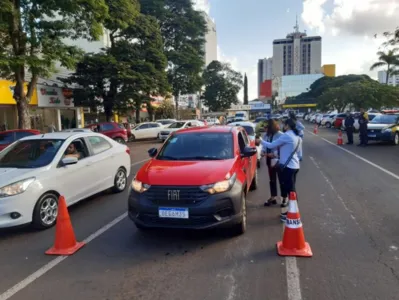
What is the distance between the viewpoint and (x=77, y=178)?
21.3 ft

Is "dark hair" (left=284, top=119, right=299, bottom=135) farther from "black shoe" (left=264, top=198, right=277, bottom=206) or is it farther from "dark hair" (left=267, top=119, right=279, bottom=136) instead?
"black shoe" (left=264, top=198, right=277, bottom=206)

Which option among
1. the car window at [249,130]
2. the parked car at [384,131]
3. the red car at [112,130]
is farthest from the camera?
the red car at [112,130]

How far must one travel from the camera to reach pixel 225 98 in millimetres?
70000

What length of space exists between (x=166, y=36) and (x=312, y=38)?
5742 inches

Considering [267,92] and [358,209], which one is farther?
[267,92]

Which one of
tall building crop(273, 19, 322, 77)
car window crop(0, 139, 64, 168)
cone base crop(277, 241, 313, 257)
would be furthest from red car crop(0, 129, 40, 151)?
tall building crop(273, 19, 322, 77)

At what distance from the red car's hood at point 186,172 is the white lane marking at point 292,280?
1387 mm

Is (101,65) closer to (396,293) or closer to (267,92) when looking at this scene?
(396,293)

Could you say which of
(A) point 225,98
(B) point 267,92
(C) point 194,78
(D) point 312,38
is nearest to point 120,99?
(C) point 194,78

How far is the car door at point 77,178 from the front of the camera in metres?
6.06

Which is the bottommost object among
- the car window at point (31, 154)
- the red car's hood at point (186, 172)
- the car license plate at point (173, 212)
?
the car license plate at point (173, 212)

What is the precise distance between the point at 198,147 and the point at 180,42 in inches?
1367

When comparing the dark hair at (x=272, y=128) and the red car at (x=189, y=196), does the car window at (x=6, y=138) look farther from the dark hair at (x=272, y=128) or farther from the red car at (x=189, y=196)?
the dark hair at (x=272, y=128)

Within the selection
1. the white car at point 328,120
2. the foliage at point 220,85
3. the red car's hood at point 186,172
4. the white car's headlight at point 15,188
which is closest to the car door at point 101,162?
the white car's headlight at point 15,188
